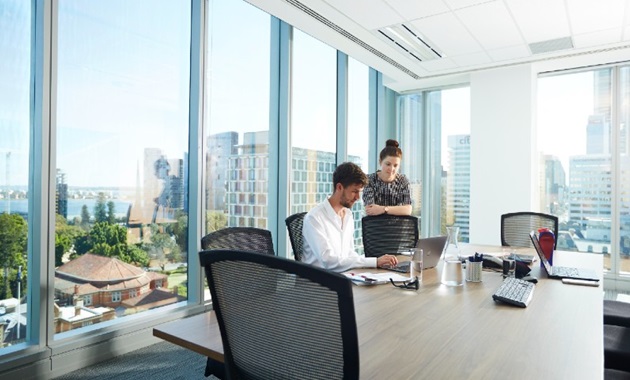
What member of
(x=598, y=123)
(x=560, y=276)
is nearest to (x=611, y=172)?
(x=598, y=123)

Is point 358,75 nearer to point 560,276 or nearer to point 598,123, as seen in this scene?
point 598,123

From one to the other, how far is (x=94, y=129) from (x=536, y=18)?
370 cm

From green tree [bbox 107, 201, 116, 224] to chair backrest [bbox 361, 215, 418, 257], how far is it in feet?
5.93

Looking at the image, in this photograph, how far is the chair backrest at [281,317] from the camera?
2.62ft

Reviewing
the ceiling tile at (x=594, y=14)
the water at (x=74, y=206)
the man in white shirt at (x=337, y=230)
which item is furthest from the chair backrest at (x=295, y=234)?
the ceiling tile at (x=594, y=14)

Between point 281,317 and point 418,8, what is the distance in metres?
3.23

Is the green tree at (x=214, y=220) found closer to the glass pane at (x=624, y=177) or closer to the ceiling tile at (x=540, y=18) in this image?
the ceiling tile at (x=540, y=18)

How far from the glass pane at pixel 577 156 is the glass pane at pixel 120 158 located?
4.46 metres

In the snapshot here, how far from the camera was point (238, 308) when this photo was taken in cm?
98

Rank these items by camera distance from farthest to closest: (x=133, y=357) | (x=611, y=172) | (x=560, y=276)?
(x=611, y=172) → (x=133, y=357) → (x=560, y=276)

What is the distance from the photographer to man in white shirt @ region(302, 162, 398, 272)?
2150mm

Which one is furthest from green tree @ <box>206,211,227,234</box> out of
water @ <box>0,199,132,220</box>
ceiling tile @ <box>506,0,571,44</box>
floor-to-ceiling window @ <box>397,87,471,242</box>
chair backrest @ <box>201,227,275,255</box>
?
floor-to-ceiling window @ <box>397,87,471,242</box>

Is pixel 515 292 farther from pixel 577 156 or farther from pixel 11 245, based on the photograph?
pixel 577 156

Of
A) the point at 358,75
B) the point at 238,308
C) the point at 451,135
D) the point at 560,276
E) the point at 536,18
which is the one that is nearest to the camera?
the point at 238,308
